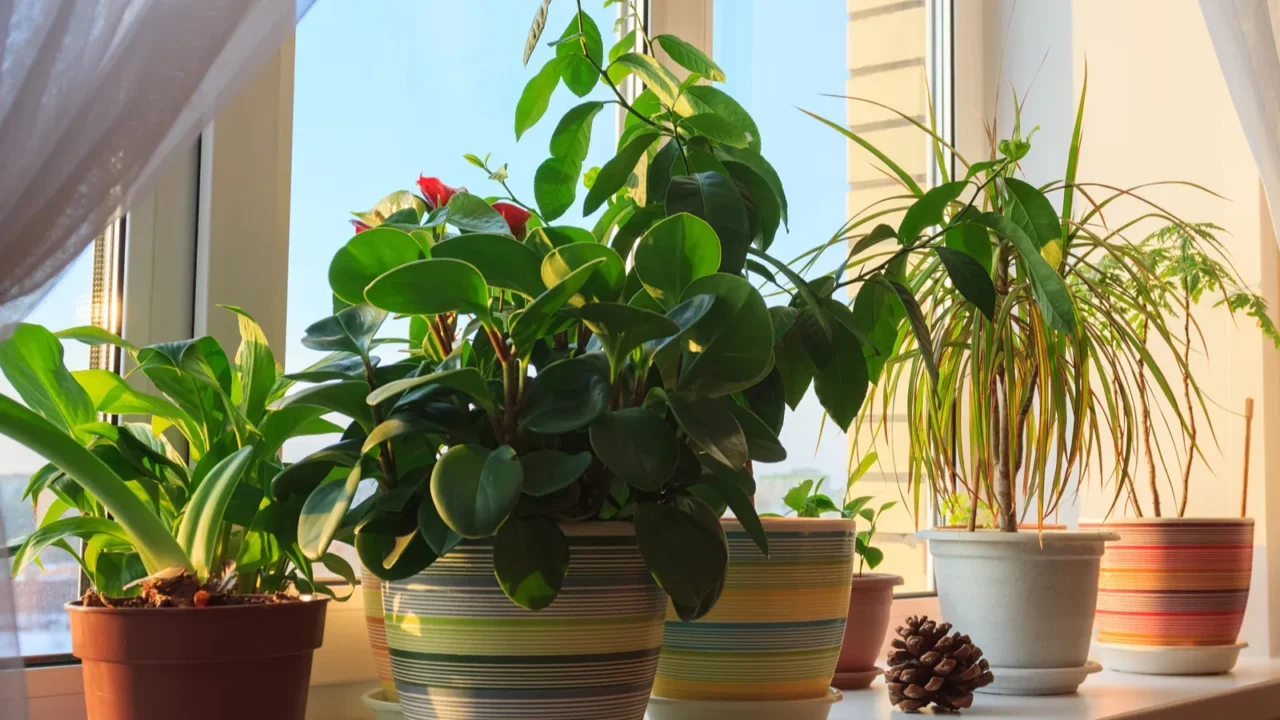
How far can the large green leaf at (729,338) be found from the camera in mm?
780

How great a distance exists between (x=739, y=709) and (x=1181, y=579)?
1.01m

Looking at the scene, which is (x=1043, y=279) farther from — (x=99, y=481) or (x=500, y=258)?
(x=99, y=481)

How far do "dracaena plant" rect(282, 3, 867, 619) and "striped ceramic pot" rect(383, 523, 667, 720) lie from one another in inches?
1.2

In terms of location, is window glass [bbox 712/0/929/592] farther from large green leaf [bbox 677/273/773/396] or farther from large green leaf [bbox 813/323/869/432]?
large green leaf [bbox 677/273/773/396]

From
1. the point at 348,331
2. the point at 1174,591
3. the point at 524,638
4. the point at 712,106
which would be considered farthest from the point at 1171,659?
the point at 348,331

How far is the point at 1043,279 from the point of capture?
1019 mm

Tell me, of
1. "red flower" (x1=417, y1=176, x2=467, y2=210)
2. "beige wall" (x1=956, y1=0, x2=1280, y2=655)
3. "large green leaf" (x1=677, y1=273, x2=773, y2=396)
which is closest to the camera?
"large green leaf" (x1=677, y1=273, x2=773, y2=396)

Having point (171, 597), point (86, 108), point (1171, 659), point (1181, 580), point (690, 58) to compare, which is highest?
point (690, 58)

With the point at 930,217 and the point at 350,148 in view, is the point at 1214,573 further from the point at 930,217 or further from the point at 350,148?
the point at 350,148

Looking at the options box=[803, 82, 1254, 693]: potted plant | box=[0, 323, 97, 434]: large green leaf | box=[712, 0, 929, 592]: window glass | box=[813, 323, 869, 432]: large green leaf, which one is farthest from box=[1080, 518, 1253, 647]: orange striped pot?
box=[0, 323, 97, 434]: large green leaf

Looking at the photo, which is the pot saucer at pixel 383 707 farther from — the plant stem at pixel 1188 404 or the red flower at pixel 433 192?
the plant stem at pixel 1188 404

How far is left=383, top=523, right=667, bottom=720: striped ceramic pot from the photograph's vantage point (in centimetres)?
77

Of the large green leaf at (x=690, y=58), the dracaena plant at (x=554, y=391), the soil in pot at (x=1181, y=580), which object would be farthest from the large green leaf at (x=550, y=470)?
the soil in pot at (x=1181, y=580)

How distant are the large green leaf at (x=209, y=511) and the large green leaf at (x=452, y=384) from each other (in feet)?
0.44
